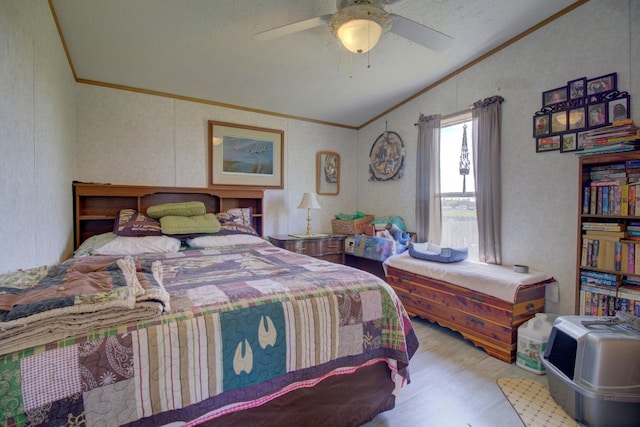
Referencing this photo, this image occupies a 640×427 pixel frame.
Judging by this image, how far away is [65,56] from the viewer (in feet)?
8.06

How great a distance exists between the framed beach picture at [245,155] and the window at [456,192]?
83.4 inches

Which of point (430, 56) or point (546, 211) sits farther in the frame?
point (430, 56)

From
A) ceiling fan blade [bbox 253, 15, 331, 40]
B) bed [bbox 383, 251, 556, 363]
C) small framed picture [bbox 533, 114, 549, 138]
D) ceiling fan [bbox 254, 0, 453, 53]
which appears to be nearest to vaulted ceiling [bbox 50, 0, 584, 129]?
ceiling fan [bbox 254, 0, 453, 53]

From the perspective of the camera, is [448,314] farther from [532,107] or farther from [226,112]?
[226,112]

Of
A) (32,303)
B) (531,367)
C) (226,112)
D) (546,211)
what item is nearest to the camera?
(32,303)

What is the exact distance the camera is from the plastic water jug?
2.09 m

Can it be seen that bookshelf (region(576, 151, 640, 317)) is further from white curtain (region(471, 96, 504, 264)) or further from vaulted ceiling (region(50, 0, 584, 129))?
vaulted ceiling (region(50, 0, 584, 129))

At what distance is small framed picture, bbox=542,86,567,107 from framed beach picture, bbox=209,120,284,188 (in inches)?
115

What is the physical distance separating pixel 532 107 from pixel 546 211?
0.96 m

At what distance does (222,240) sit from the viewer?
2.90m

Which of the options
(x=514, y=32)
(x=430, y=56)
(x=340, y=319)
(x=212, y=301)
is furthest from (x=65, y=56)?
(x=514, y=32)

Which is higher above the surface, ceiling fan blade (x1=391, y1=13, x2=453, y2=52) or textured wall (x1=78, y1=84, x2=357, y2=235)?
ceiling fan blade (x1=391, y1=13, x2=453, y2=52)

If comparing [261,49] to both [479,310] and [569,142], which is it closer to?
[569,142]

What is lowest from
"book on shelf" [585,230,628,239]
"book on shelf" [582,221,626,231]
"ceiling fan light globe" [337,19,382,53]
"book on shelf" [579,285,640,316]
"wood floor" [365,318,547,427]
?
"wood floor" [365,318,547,427]
